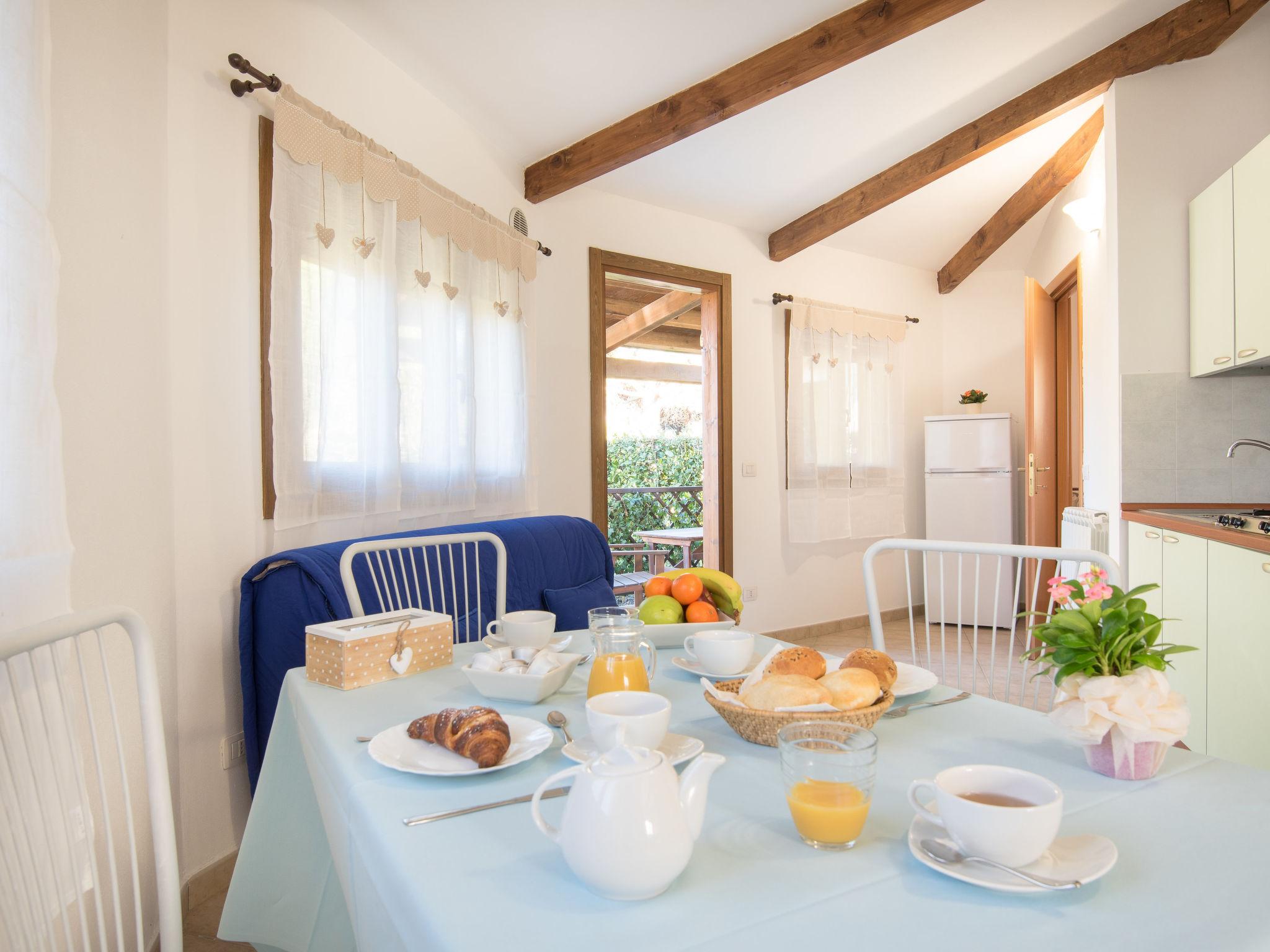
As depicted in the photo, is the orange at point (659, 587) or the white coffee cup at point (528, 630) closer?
the white coffee cup at point (528, 630)

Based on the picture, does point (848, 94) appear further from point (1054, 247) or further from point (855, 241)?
point (1054, 247)

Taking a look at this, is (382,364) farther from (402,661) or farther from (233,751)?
(402,661)

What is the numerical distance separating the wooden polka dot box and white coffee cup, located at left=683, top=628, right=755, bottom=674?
0.49 metres

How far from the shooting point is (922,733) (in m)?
1.00

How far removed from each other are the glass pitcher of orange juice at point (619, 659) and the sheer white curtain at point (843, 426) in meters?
3.78

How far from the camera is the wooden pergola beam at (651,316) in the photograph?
5273 millimetres

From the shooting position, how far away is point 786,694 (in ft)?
3.07

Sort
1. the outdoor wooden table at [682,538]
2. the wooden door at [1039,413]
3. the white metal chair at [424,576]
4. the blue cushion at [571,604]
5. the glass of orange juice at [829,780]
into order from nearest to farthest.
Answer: the glass of orange juice at [829,780] < the white metal chair at [424,576] < the blue cushion at [571,604] < the wooden door at [1039,413] < the outdoor wooden table at [682,538]

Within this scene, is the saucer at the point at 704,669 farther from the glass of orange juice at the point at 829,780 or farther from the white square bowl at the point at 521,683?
the glass of orange juice at the point at 829,780

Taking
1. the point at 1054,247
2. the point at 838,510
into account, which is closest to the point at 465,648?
the point at 838,510

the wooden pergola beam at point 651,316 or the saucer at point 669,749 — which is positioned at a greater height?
the wooden pergola beam at point 651,316

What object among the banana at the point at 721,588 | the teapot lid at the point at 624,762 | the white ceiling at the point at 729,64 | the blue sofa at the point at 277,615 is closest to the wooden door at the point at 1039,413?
the white ceiling at the point at 729,64

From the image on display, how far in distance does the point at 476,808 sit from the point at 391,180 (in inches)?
91.6

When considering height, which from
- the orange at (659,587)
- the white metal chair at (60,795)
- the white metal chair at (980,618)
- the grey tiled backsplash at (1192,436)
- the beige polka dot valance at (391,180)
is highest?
the beige polka dot valance at (391,180)
